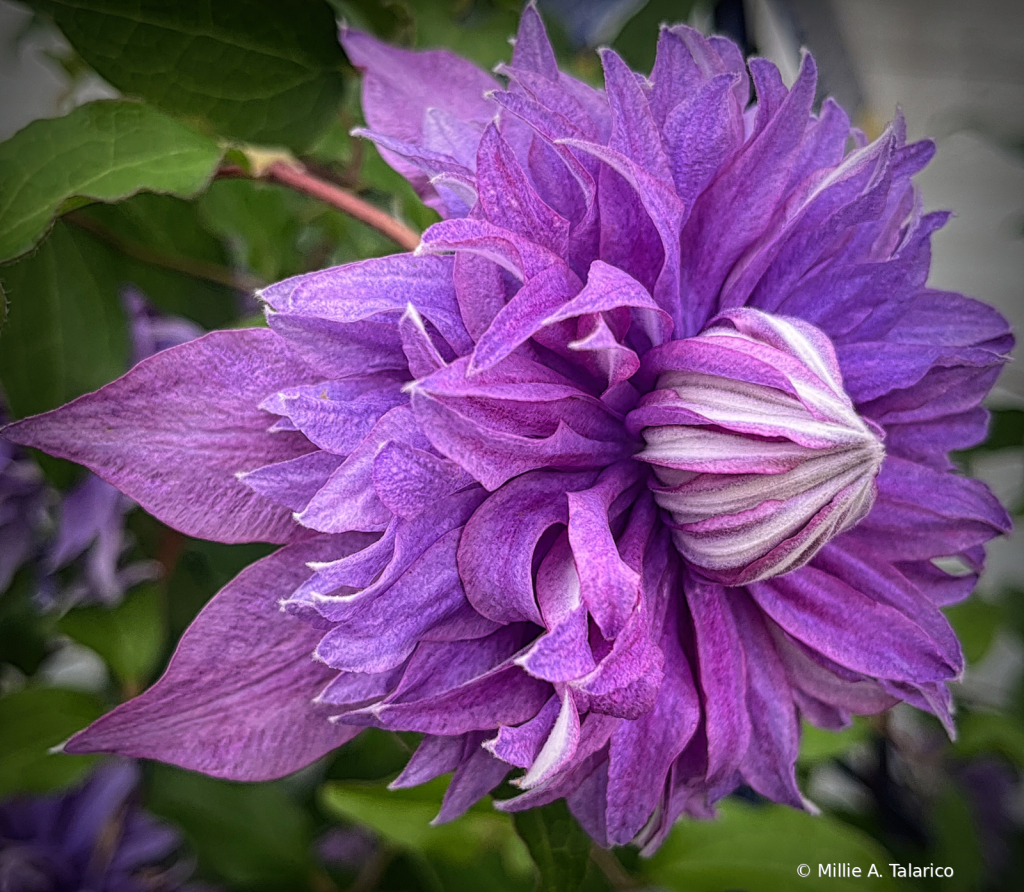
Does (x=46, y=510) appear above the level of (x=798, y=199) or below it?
below

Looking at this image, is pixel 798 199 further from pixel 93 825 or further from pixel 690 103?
pixel 93 825

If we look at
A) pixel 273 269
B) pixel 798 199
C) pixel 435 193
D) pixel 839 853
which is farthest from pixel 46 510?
pixel 839 853

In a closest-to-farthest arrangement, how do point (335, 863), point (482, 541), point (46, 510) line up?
point (482, 541)
point (46, 510)
point (335, 863)

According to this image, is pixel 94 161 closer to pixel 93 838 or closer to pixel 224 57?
pixel 224 57

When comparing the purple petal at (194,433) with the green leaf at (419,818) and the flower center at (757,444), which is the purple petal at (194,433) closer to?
the flower center at (757,444)

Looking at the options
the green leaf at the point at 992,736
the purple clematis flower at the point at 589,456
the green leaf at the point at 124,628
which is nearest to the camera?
the purple clematis flower at the point at 589,456

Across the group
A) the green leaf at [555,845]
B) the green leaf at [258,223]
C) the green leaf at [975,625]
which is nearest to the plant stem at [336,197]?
the green leaf at [258,223]
